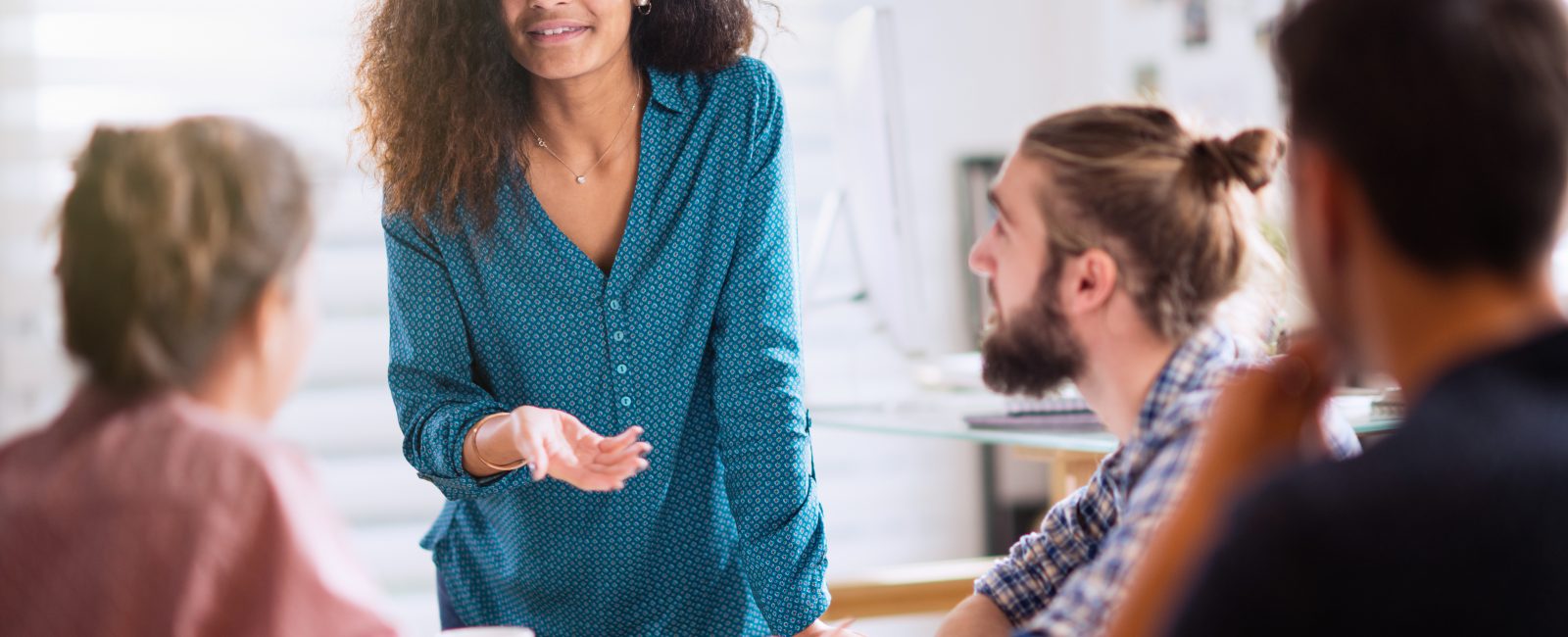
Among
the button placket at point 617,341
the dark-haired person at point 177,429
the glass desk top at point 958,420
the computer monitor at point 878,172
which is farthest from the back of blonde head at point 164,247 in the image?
the computer monitor at point 878,172

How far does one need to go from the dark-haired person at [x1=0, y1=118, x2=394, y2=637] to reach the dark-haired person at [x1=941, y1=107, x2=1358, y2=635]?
29.0 inches

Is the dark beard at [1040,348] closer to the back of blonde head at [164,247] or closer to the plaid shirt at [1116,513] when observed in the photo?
the plaid shirt at [1116,513]

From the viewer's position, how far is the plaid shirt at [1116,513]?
1.24 metres

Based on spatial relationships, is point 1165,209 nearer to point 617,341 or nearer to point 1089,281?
point 1089,281

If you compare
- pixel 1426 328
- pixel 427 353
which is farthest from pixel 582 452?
pixel 1426 328

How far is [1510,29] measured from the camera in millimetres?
846

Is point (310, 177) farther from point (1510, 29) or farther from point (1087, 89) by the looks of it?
point (1087, 89)

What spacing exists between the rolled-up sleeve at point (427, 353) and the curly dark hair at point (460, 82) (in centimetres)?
6

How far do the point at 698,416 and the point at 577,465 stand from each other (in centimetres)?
36

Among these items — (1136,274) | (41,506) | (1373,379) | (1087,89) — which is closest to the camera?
(41,506)

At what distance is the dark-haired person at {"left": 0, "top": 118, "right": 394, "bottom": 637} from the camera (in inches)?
40.2

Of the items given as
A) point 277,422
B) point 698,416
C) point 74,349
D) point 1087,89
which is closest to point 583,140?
point 698,416

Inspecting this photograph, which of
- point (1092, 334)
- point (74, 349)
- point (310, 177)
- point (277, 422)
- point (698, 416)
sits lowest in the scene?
point (277, 422)

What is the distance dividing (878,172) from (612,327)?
84 cm
